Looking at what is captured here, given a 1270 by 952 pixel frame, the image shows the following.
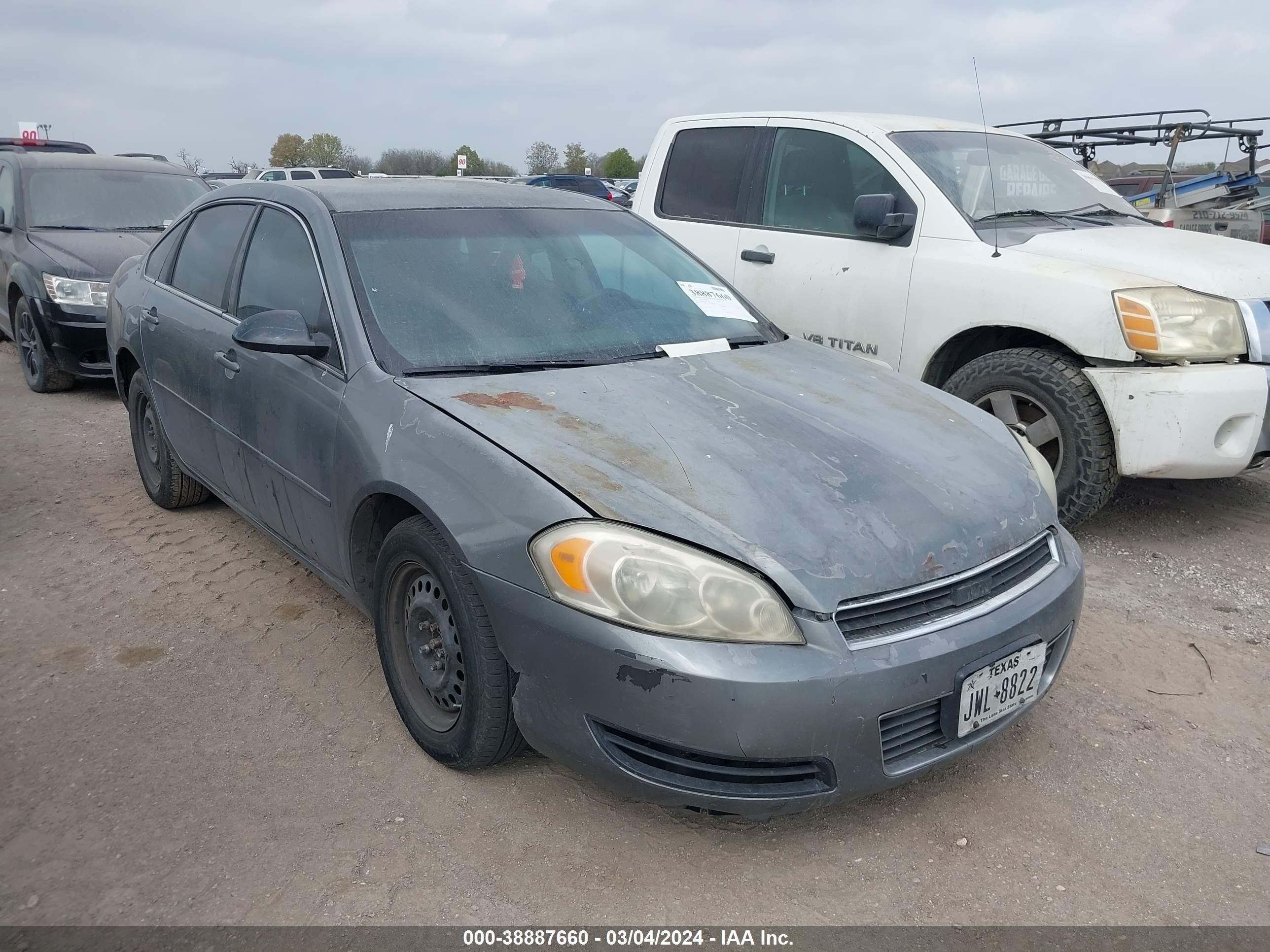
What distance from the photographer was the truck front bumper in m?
4.02

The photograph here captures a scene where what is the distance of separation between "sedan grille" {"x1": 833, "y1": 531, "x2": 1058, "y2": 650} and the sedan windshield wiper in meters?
1.24

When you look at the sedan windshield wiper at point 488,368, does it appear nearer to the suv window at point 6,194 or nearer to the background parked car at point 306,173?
the suv window at point 6,194

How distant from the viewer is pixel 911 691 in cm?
221

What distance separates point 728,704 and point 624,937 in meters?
0.58

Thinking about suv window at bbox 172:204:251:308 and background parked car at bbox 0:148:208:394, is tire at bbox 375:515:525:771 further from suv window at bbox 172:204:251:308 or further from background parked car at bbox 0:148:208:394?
background parked car at bbox 0:148:208:394

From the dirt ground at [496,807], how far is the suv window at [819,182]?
2300 mm

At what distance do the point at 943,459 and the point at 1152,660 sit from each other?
4.51 feet


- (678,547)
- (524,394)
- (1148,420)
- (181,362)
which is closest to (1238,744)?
(1148,420)

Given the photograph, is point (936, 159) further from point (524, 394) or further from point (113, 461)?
point (113, 461)

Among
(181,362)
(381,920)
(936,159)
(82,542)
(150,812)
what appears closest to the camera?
(381,920)

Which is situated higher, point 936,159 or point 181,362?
point 936,159

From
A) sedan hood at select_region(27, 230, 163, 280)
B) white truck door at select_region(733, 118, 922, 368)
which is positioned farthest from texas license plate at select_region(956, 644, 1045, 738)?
sedan hood at select_region(27, 230, 163, 280)

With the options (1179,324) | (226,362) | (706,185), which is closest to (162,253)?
(226,362)

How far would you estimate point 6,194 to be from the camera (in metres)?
7.79
